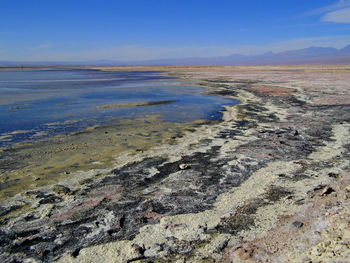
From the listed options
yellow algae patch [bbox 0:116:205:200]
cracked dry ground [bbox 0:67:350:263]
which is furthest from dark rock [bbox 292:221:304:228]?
yellow algae patch [bbox 0:116:205:200]

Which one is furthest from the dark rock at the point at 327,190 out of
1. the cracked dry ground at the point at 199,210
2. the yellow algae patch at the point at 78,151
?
the yellow algae patch at the point at 78,151

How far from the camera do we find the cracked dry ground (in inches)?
157

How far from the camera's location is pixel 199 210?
5176 millimetres

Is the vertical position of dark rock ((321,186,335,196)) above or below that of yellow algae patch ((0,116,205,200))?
above

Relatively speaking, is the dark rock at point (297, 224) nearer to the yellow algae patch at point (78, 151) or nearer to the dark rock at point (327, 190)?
the dark rock at point (327, 190)

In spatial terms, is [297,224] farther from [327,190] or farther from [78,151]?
[78,151]

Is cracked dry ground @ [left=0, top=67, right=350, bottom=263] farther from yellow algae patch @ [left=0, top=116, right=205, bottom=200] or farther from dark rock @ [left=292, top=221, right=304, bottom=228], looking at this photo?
A: yellow algae patch @ [left=0, top=116, right=205, bottom=200]

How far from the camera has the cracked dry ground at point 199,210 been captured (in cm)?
399

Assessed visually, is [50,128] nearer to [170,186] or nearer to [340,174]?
[170,186]

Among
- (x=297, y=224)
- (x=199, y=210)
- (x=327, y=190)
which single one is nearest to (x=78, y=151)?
A: (x=199, y=210)

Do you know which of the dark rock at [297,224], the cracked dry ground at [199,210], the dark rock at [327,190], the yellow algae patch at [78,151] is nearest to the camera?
the cracked dry ground at [199,210]

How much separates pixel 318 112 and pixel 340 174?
8765 mm

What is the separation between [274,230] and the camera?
4.34 metres

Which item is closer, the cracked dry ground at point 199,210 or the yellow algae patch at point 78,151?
the cracked dry ground at point 199,210
